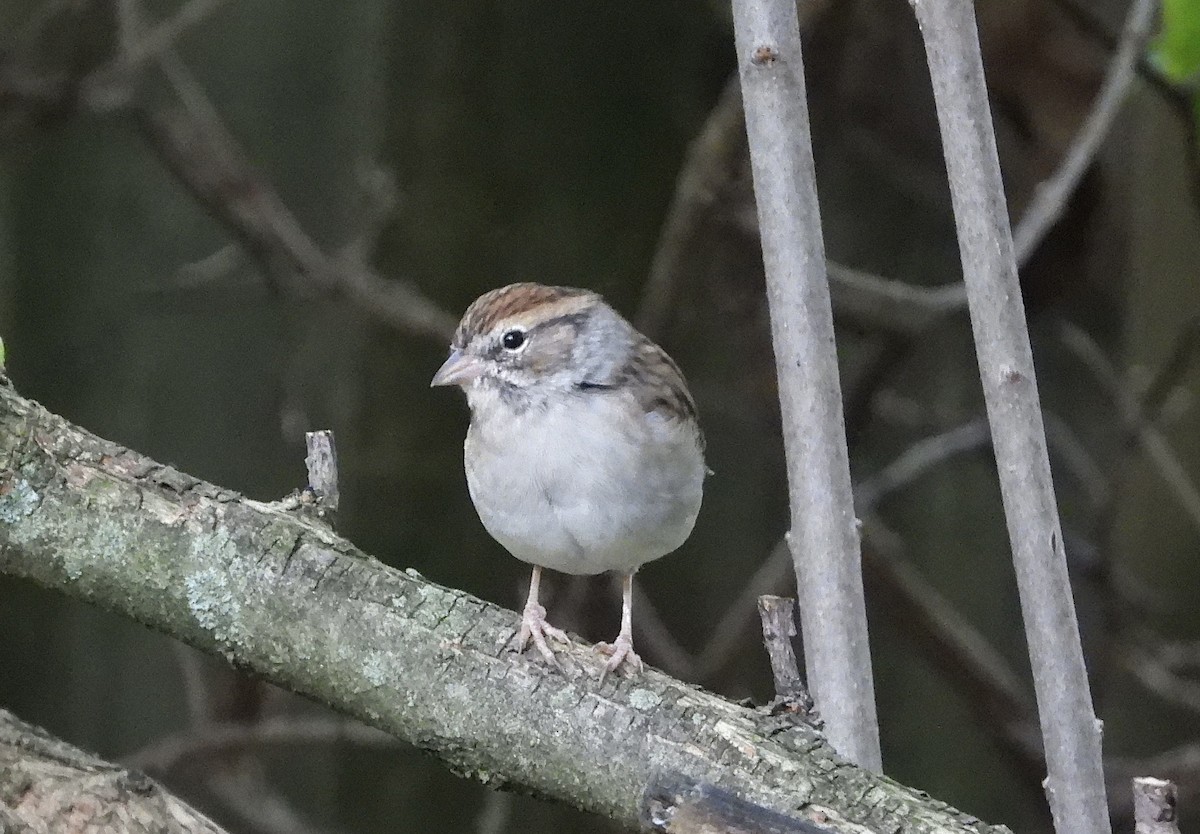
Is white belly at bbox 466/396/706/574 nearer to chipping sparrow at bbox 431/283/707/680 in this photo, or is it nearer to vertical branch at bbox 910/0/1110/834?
chipping sparrow at bbox 431/283/707/680

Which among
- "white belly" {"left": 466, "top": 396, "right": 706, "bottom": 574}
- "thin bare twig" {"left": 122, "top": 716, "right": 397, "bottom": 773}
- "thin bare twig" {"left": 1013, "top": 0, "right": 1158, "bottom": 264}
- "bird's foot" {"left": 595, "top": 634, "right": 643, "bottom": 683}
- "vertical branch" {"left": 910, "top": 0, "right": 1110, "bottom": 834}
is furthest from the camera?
"thin bare twig" {"left": 122, "top": 716, "right": 397, "bottom": 773}

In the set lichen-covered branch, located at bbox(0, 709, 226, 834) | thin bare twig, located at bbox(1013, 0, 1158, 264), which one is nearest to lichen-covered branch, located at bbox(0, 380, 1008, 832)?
lichen-covered branch, located at bbox(0, 709, 226, 834)

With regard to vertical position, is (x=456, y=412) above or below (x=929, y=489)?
below

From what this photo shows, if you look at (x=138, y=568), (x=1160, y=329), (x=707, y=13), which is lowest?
(x=138, y=568)

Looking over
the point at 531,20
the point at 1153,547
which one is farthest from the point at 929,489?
the point at 531,20

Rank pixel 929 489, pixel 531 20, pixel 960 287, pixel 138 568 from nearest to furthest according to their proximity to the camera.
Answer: pixel 138 568 < pixel 960 287 < pixel 531 20 < pixel 929 489

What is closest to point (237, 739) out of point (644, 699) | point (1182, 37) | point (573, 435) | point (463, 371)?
point (463, 371)

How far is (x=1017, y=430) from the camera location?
146cm

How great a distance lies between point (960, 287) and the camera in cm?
294

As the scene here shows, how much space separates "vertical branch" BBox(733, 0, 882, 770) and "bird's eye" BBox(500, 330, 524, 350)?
604mm

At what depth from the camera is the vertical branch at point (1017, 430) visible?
4.73 feet

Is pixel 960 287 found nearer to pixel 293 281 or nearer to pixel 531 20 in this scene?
pixel 531 20

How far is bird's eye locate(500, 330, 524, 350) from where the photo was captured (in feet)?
7.25

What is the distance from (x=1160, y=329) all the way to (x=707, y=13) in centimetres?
140
